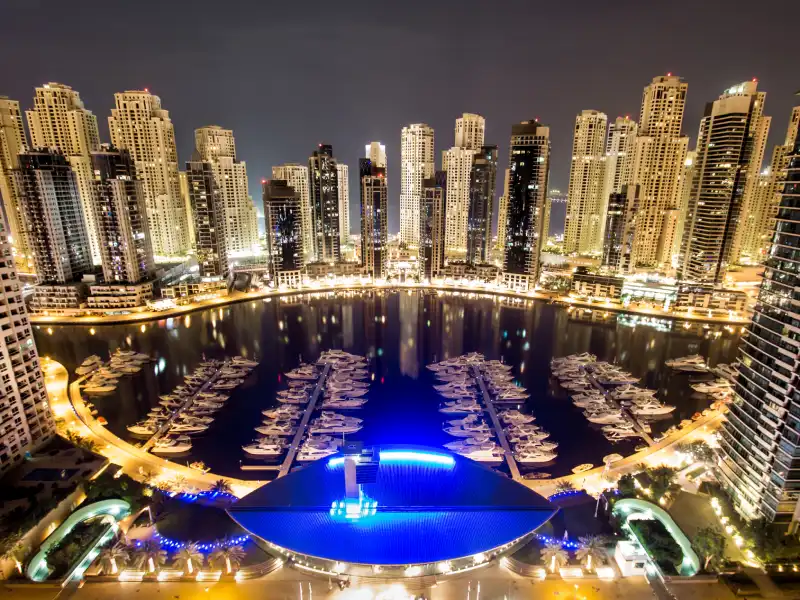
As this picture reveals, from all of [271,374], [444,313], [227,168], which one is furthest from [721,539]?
[227,168]

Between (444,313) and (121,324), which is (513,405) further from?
(121,324)

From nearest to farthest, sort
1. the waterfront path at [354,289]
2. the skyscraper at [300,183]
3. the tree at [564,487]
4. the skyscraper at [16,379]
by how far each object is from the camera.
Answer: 1. the skyscraper at [16,379]
2. the tree at [564,487]
3. the waterfront path at [354,289]
4. the skyscraper at [300,183]

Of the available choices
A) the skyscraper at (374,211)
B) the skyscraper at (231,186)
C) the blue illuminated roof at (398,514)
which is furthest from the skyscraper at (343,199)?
the blue illuminated roof at (398,514)

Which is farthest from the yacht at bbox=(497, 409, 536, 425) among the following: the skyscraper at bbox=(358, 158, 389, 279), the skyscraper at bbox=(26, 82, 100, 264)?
the skyscraper at bbox=(26, 82, 100, 264)

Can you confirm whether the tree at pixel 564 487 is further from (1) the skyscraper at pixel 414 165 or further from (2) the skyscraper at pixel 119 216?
(1) the skyscraper at pixel 414 165

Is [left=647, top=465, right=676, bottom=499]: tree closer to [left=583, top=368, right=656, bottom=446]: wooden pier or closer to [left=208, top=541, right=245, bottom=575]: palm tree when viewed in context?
[left=583, top=368, right=656, bottom=446]: wooden pier
